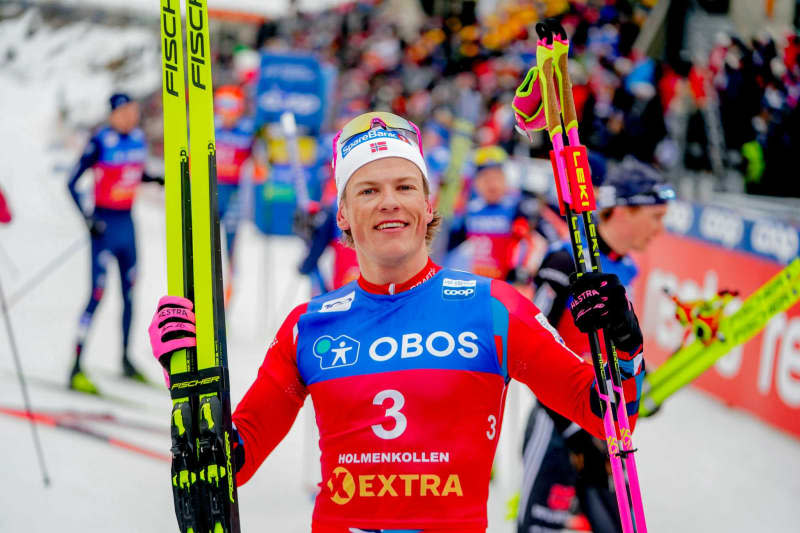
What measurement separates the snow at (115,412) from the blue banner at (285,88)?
62.0 inches

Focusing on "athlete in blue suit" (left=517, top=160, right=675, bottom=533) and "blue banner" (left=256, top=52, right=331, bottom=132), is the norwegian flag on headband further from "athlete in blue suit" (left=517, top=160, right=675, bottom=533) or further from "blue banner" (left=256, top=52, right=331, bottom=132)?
"blue banner" (left=256, top=52, right=331, bottom=132)

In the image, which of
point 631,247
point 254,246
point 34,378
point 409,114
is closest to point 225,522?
point 631,247

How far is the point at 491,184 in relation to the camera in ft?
21.3

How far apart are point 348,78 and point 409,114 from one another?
6.91m

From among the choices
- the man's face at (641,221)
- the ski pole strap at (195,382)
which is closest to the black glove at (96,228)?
the man's face at (641,221)

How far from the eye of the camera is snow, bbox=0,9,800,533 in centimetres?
480

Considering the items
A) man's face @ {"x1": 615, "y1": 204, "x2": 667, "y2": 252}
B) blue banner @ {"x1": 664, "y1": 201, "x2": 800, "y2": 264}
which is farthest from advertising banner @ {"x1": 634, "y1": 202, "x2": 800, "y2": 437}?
man's face @ {"x1": 615, "y1": 204, "x2": 667, "y2": 252}

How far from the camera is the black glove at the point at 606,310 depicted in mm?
1972

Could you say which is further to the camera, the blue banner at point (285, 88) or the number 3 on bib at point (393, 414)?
the blue banner at point (285, 88)

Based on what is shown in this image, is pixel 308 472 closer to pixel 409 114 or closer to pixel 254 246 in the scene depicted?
pixel 254 246

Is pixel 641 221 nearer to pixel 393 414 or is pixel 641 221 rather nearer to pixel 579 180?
pixel 579 180

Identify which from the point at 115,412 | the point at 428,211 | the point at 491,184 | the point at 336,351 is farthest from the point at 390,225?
the point at 115,412

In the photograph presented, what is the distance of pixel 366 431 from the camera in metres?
1.96

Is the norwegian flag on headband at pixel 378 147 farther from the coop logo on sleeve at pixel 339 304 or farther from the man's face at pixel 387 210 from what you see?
the coop logo on sleeve at pixel 339 304
